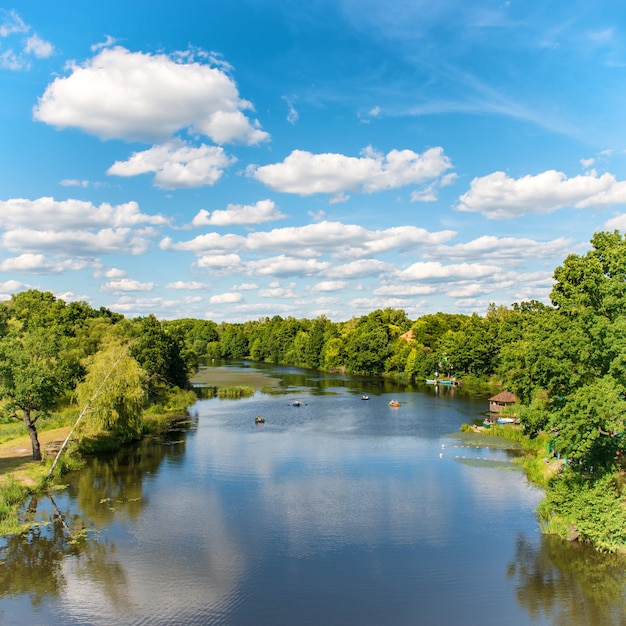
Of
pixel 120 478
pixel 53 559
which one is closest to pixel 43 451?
pixel 120 478

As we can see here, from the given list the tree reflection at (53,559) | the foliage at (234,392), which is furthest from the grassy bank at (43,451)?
the foliage at (234,392)

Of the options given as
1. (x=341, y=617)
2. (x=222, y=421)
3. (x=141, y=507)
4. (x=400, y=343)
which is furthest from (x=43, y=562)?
(x=400, y=343)

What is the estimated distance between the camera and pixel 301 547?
25.2 metres

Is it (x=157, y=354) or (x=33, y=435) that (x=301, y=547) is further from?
(x=157, y=354)

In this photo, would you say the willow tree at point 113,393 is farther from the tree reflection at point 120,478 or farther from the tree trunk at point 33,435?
the tree trunk at point 33,435

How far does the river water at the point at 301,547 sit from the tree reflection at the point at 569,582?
0.08m

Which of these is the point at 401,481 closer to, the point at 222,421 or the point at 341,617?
the point at 341,617

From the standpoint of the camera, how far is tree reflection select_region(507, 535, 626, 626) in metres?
19.9

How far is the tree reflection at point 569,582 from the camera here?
1988cm

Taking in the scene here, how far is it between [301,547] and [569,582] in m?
11.2

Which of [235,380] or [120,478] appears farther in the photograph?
[235,380]

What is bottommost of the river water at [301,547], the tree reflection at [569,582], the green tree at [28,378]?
the tree reflection at [569,582]

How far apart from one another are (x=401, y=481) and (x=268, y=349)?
12619cm

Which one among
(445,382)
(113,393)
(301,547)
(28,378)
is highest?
(28,378)
